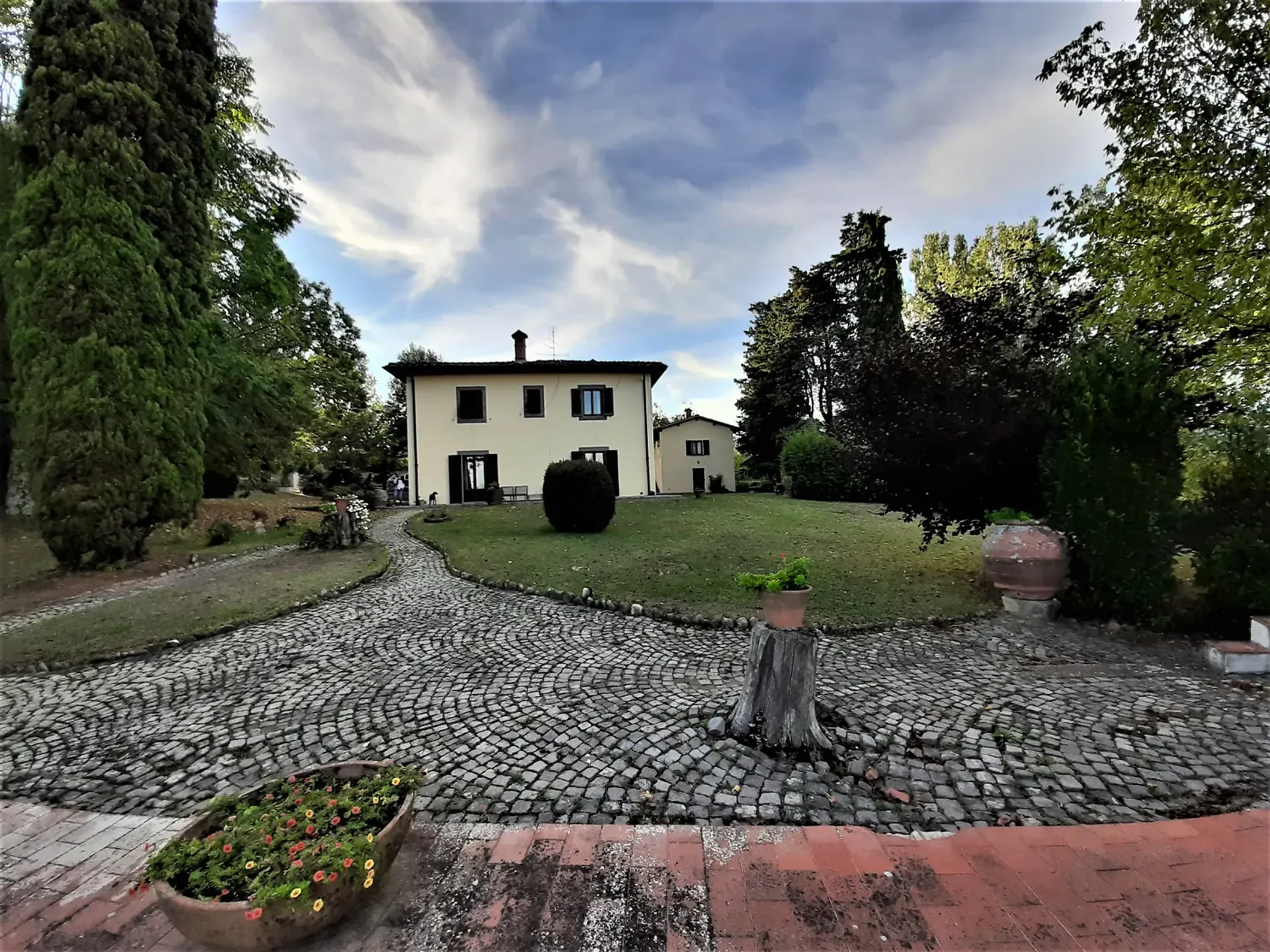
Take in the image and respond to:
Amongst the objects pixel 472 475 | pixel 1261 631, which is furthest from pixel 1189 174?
pixel 472 475

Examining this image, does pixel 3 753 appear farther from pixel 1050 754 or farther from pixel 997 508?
pixel 997 508

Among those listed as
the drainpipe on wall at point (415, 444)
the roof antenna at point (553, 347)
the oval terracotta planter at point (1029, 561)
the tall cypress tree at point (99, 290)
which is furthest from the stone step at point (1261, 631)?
the roof antenna at point (553, 347)

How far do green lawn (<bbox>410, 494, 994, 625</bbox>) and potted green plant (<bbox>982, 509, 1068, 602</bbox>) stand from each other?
471 mm

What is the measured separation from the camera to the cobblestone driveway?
7.91 ft

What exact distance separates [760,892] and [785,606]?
146cm

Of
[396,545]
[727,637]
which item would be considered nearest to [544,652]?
[727,637]

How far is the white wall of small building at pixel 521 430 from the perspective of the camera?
18.7m

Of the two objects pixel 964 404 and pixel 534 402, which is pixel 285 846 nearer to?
pixel 964 404

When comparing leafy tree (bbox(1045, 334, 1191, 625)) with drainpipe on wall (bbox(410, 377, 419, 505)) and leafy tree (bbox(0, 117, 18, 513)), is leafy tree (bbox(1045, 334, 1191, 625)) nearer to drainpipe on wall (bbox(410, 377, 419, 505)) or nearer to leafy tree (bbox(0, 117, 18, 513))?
leafy tree (bbox(0, 117, 18, 513))

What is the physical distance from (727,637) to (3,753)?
5198 mm

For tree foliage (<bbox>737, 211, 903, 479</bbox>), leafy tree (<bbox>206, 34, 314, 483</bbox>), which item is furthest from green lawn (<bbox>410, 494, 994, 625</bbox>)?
tree foliage (<bbox>737, 211, 903, 479</bbox>)

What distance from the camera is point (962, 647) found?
4.47m

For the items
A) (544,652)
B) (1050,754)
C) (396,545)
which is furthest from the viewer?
(396,545)

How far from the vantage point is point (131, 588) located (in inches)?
273
